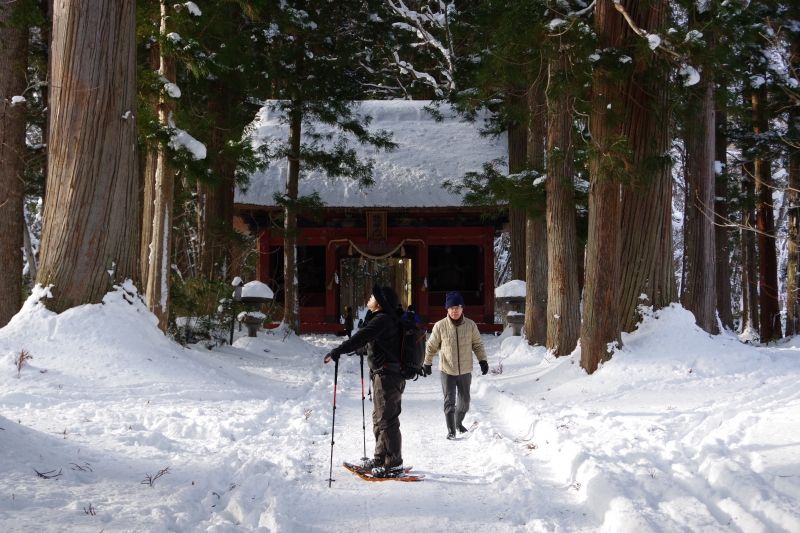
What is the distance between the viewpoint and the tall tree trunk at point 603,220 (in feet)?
29.5

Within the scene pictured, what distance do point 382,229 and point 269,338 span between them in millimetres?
7304

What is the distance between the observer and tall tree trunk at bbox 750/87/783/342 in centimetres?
1758

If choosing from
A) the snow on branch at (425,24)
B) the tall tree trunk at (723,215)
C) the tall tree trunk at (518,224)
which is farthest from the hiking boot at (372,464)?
the snow on branch at (425,24)

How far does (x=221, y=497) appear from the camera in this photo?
173 inches

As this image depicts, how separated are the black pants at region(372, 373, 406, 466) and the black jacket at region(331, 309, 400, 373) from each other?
0.09 meters

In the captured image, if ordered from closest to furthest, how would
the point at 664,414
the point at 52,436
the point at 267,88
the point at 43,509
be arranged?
the point at 43,509 < the point at 52,436 < the point at 664,414 < the point at 267,88

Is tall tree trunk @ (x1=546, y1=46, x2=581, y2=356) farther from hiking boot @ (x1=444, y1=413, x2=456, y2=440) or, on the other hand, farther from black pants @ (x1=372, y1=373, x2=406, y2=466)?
black pants @ (x1=372, y1=373, x2=406, y2=466)

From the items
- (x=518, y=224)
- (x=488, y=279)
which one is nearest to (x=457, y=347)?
(x=518, y=224)

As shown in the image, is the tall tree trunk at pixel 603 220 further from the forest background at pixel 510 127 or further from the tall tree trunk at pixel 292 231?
the tall tree trunk at pixel 292 231

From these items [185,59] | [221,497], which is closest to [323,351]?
[185,59]

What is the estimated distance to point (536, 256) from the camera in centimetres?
1442

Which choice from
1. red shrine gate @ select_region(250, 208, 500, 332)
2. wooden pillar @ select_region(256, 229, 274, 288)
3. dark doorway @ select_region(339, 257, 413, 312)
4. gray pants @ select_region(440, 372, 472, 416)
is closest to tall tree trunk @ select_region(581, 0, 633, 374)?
gray pants @ select_region(440, 372, 472, 416)

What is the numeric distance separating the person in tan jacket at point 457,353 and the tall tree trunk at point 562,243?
16.7ft

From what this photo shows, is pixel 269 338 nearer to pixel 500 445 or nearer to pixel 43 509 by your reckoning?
pixel 500 445
